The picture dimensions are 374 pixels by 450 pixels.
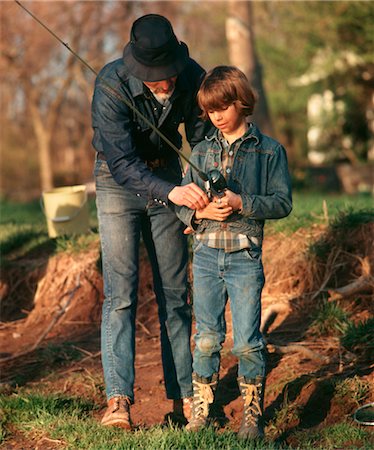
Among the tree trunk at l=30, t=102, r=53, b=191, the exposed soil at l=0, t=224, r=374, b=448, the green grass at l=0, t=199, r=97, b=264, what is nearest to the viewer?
the exposed soil at l=0, t=224, r=374, b=448

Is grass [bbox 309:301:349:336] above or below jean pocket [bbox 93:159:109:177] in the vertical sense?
below

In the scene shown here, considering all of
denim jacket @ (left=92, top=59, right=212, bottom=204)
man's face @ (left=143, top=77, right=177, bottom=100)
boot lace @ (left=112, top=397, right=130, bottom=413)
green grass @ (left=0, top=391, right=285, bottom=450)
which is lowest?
green grass @ (left=0, top=391, right=285, bottom=450)

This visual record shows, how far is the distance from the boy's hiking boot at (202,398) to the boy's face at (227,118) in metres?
1.26

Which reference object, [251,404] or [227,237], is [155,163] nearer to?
[227,237]

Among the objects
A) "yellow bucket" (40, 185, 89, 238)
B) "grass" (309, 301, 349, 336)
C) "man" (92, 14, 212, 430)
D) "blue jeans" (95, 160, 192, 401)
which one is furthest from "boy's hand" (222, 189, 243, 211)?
"yellow bucket" (40, 185, 89, 238)

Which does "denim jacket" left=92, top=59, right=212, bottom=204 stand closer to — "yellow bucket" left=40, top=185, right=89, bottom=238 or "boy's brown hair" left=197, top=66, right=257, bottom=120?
"boy's brown hair" left=197, top=66, right=257, bottom=120

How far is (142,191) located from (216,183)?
495mm

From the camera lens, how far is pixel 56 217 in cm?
796

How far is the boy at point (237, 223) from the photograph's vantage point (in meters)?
4.15

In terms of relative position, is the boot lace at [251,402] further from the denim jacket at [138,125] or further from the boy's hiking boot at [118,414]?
the denim jacket at [138,125]

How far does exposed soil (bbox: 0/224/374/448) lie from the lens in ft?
16.6

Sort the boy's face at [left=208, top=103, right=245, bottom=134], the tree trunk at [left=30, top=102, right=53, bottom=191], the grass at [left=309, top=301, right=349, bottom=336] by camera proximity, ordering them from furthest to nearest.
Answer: the tree trunk at [left=30, top=102, right=53, bottom=191] → the grass at [left=309, top=301, right=349, bottom=336] → the boy's face at [left=208, top=103, right=245, bottom=134]

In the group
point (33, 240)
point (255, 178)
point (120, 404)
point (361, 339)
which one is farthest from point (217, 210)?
point (33, 240)

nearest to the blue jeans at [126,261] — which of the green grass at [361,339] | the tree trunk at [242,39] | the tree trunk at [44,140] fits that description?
the green grass at [361,339]
